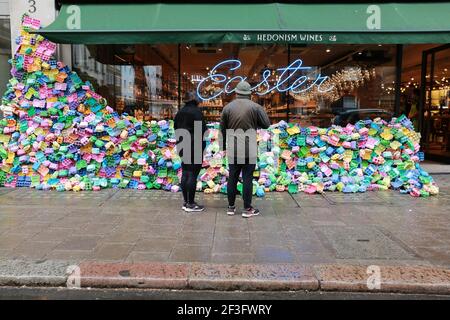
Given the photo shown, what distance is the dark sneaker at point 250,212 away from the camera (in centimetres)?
604

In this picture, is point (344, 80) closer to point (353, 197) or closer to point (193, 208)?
point (353, 197)

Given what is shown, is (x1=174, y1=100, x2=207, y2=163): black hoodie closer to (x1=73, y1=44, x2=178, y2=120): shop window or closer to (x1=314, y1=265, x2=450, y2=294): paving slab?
(x1=73, y1=44, x2=178, y2=120): shop window

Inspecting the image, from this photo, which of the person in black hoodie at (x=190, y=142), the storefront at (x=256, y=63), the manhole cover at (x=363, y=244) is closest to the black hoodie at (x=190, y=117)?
the person in black hoodie at (x=190, y=142)

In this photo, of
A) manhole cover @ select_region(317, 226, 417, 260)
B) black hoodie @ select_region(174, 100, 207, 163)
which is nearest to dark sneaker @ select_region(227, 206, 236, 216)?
black hoodie @ select_region(174, 100, 207, 163)

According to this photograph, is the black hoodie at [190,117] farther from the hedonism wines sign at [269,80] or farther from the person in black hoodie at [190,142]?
the hedonism wines sign at [269,80]

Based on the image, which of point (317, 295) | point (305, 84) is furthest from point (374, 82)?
point (317, 295)

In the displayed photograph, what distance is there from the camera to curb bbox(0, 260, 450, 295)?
3996mm

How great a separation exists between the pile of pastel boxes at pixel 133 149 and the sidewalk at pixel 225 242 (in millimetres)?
482

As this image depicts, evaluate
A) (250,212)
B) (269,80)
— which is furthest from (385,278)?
(269,80)

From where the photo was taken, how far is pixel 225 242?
501cm

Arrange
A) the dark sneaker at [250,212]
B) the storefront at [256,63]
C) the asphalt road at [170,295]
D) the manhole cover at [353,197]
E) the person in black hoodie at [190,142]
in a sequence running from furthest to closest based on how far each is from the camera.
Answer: the storefront at [256,63] < the manhole cover at [353,197] < the person in black hoodie at [190,142] < the dark sneaker at [250,212] < the asphalt road at [170,295]

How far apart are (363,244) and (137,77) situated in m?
5.89

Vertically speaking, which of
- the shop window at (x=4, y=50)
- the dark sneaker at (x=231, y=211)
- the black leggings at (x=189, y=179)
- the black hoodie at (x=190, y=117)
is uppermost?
the shop window at (x=4, y=50)

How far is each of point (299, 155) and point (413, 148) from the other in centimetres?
197
